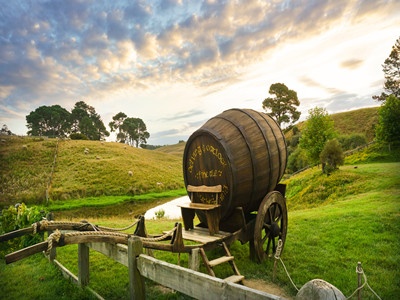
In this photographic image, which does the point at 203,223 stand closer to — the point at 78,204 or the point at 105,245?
the point at 105,245

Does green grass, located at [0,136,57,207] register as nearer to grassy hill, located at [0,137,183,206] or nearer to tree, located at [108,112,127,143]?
grassy hill, located at [0,137,183,206]

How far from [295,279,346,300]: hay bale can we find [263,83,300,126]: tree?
4496 centimetres

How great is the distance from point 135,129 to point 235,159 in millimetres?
78934

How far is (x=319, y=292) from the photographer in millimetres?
1645

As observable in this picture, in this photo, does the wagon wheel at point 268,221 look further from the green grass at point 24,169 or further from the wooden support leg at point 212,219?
the green grass at point 24,169

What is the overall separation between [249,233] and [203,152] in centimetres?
219

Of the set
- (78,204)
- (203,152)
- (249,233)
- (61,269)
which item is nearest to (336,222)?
(249,233)

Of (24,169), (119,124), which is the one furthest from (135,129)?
(24,169)

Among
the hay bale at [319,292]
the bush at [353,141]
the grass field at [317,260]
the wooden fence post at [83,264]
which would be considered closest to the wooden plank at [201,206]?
the grass field at [317,260]

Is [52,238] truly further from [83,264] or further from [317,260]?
[317,260]

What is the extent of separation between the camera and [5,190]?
23.7 meters

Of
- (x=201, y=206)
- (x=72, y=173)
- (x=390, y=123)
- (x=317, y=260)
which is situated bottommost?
(x=317, y=260)

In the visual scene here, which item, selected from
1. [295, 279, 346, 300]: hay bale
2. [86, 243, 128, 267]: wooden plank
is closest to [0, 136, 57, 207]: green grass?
[86, 243, 128, 267]: wooden plank

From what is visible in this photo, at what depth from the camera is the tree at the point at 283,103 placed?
44062mm
